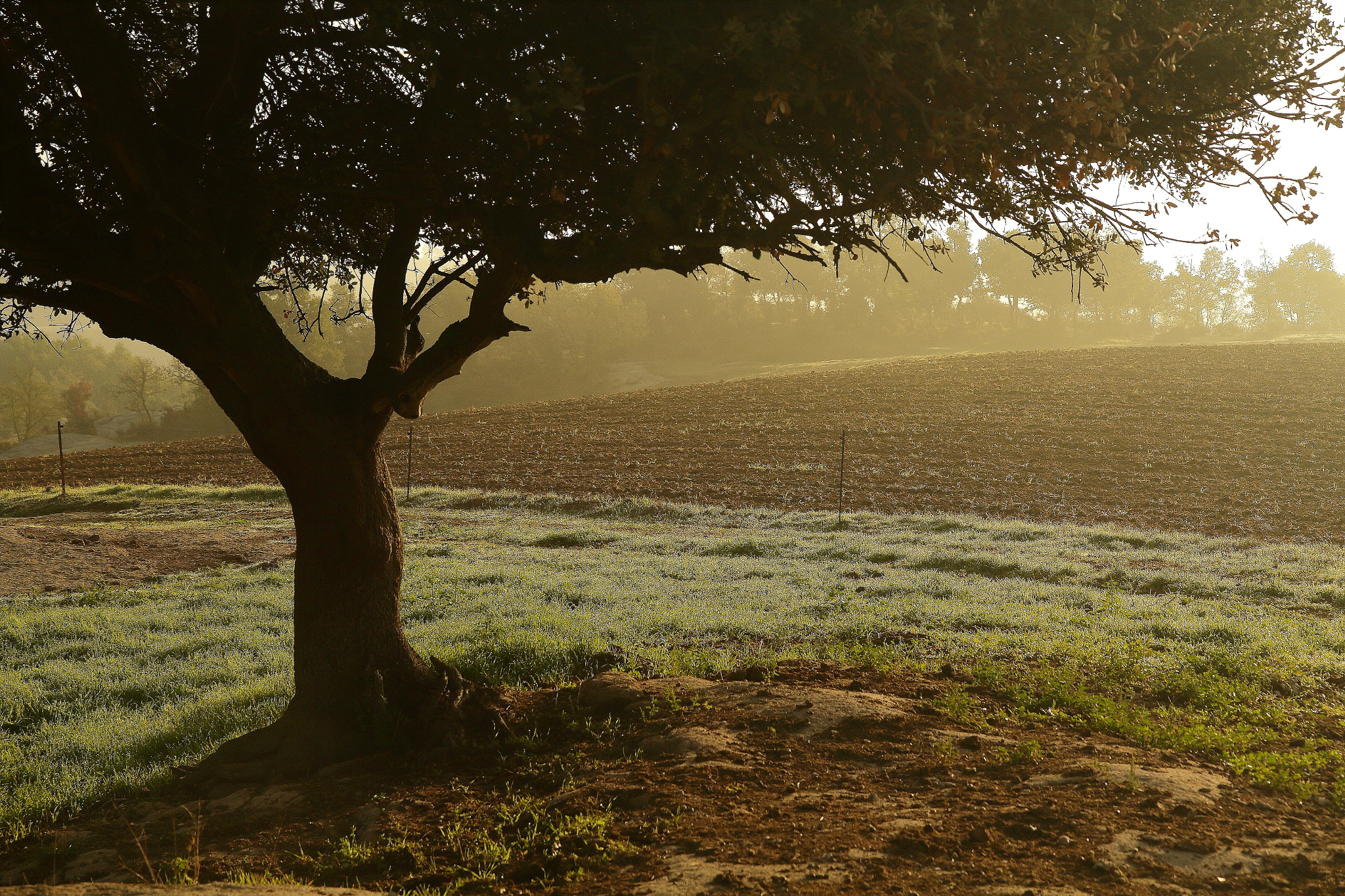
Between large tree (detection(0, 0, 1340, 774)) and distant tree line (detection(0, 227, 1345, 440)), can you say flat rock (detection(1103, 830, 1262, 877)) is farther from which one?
distant tree line (detection(0, 227, 1345, 440))

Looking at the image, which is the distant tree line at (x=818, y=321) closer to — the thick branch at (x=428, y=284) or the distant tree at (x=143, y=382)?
the distant tree at (x=143, y=382)

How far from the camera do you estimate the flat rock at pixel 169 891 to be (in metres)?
3.04

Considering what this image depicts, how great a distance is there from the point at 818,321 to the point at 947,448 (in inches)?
2582

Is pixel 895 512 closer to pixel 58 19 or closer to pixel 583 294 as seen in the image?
pixel 58 19

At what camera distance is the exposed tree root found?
5254 mm

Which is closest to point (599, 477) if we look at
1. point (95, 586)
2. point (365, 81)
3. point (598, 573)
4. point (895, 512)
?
point (895, 512)

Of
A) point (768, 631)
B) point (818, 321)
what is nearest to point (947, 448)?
point (768, 631)

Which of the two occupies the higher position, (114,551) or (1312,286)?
(1312,286)

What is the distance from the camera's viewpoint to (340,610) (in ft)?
18.3

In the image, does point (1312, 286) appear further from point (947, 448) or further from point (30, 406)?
point (30, 406)

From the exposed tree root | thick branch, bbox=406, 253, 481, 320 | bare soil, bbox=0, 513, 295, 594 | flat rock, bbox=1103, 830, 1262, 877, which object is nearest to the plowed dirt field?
bare soil, bbox=0, 513, 295, 594

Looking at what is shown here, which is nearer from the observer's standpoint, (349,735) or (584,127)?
(584,127)

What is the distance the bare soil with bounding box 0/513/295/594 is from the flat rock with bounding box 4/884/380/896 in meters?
10.3

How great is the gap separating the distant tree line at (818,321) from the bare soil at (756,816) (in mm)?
66064
